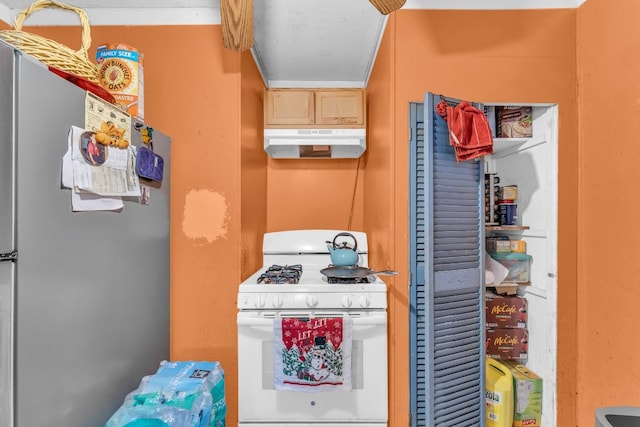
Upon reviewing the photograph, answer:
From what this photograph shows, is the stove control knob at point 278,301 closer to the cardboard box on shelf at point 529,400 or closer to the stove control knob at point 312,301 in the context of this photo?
the stove control knob at point 312,301

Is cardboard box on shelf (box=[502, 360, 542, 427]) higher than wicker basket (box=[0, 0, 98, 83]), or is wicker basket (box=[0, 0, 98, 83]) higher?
wicker basket (box=[0, 0, 98, 83])

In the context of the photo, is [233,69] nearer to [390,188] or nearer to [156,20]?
[156,20]

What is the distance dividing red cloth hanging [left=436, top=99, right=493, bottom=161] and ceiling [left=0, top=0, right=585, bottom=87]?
61 cm

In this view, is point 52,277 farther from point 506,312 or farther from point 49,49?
point 506,312

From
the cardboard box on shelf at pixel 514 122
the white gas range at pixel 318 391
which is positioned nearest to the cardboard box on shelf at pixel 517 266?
the cardboard box on shelf at pixel 514 122

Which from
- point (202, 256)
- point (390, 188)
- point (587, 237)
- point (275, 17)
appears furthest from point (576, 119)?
A: point (202, 256)

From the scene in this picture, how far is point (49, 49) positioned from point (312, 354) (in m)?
1.61

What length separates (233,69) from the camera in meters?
1.80

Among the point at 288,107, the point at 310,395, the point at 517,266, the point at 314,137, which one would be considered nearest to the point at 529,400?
the point at 517,266

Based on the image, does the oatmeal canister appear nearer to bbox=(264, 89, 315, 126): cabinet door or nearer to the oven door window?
bbox=(264, 89, 315, 126): cabinet door

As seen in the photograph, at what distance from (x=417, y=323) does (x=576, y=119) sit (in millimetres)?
1338

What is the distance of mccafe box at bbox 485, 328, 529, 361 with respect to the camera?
189 centimetres

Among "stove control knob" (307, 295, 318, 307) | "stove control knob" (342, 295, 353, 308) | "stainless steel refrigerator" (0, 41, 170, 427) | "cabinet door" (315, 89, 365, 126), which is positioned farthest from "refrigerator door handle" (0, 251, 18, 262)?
"cabinet door" (315, 89, 365, 126)

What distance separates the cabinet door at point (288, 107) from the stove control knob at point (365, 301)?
1291 millimetres
